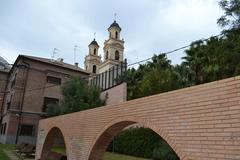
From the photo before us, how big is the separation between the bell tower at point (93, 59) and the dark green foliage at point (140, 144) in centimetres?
3085

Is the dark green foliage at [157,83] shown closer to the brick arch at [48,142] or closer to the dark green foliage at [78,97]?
the dark green foliage at [78,97]

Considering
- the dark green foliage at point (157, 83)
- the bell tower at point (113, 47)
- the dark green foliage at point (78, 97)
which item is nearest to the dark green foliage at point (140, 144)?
the dark green foliage at point (157, 83)

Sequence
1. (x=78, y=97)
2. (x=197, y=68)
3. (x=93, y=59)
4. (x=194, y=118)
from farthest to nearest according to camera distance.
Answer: (x=93, y=59)
(x=78, y=97)
(x=197, y=68)
(x=194, y=118)

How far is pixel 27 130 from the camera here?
24766mm

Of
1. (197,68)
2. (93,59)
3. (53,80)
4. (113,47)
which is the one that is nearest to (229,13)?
(197,68)

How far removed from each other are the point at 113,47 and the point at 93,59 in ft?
23.3

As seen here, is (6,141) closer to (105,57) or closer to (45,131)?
(45,131)

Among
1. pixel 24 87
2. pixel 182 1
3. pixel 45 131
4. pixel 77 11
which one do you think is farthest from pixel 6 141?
pixel 182 1

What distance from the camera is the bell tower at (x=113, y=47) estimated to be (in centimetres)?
4131

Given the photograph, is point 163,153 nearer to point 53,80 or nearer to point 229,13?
point 229,13

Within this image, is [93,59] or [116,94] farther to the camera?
[93,59]

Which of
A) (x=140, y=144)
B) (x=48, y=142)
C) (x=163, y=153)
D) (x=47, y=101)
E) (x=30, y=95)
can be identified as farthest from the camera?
(x=47, y=101)

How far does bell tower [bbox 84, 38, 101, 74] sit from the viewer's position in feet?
155

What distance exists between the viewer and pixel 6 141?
23.6 m
